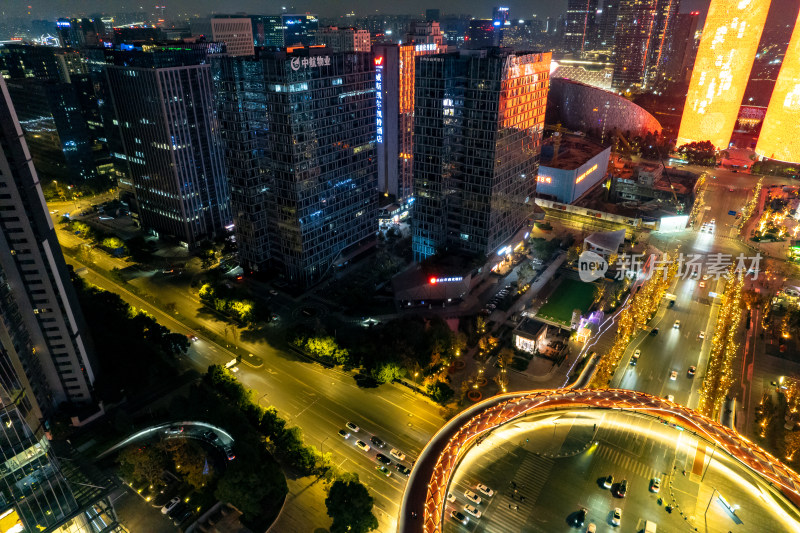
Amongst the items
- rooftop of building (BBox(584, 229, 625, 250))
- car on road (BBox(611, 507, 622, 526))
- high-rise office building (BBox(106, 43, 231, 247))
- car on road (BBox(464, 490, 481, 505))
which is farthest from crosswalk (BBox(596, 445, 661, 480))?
high-rise office building (BBox(106, 43, 231, 247))

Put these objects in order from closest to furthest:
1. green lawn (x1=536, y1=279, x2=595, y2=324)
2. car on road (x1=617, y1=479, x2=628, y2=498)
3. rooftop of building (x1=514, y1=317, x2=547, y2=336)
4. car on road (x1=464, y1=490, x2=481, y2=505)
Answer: car on road (x1=464, y1=490, x2=481, y2=505)
car on road (x1=617, y1=479, x2=628, y2=498)
rooftop of building (x1=514, y1=317, x2=547, y2=336)
green lawn (x1=536, y1=279, x2=595, y2=324)

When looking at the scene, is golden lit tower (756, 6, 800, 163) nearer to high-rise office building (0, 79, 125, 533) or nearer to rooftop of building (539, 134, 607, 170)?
rooftop of building (539, 134, 607, 170)

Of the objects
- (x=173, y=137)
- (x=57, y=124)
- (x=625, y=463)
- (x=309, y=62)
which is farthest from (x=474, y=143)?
(x=57, y=124)

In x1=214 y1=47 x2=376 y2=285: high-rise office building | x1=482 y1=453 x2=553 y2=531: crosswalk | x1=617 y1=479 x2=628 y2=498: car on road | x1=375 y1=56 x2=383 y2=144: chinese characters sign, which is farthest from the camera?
x1=375 y1=56 x2=383 y2=144: chinese characters sign

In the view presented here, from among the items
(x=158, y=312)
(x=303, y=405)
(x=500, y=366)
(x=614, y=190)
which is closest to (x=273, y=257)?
(x=158, y=312)

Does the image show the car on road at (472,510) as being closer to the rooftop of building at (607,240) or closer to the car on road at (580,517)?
the car on road at (580,517)

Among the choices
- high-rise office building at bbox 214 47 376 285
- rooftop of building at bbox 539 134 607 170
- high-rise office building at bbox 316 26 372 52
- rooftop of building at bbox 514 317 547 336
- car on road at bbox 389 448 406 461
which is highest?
high-rise office building at bbox 316 26 372 52

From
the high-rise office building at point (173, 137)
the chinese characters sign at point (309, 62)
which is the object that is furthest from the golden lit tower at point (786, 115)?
the high-rise office building at point (173, 137)

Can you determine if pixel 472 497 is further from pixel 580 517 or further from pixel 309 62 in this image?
pixel 309 62
